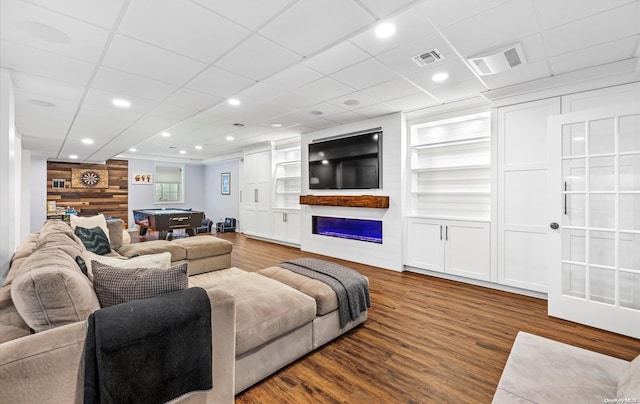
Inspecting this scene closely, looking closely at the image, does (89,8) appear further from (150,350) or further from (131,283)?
(150,350)

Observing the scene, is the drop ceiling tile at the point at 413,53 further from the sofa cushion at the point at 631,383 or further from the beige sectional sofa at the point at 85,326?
the sofa cushion at the point at 631,383

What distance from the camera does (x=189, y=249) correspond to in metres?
4.48

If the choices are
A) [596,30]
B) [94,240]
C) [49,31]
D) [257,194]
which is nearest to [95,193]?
[257,194]

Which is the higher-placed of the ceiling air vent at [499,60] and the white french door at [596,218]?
the ceiling air vent at [499,60]

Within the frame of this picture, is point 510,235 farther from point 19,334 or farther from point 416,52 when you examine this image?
point 19,334

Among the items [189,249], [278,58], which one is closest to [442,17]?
[278,58]

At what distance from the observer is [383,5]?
201 cm

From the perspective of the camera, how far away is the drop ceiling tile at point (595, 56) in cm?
260

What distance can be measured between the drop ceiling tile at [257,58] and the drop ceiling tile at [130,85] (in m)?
0.99

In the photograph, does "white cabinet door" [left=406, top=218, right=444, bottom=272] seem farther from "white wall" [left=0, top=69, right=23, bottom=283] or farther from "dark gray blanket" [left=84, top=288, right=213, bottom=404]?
"white wall" [left=0, top=69, right=23, bottom=283]

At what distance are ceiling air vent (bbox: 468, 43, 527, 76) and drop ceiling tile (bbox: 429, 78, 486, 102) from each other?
0.29m

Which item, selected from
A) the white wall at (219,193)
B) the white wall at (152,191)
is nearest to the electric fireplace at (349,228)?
the white wall at (219,193)

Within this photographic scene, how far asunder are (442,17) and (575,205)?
2354mm

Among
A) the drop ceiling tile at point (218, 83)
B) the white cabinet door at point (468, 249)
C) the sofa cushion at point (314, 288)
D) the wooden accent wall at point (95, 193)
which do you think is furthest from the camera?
the wooden accent wall at point (95, 193)
